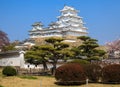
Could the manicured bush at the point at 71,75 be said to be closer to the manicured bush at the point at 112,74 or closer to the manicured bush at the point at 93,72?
the manicured bush at the point at 93,72

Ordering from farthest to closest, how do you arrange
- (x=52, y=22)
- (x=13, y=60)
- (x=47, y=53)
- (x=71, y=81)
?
1. (x=52, y=22)
2. (x=13, y=60)
3. (x=47, y=53)
4. (x=71, y=81)

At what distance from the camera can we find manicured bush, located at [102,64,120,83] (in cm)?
2353

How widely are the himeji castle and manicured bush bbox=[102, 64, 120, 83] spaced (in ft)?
215

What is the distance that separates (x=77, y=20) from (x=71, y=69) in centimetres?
7438

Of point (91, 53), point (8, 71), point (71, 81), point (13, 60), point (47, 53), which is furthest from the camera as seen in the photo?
point (13, 60)

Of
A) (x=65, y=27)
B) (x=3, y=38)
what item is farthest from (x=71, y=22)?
(x=3, y=38)

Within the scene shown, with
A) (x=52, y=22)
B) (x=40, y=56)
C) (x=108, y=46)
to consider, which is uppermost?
(x=52, y=22)

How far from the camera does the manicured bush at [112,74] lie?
77.2 feet

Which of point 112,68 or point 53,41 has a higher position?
point 53,41

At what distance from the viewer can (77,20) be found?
97.2 metres

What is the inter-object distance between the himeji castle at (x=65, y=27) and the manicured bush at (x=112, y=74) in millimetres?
65643

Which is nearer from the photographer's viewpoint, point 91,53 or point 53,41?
point 53,41

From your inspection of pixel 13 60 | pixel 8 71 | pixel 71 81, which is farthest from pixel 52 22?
pixel 71 81

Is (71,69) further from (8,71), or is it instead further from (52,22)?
(52,22)
